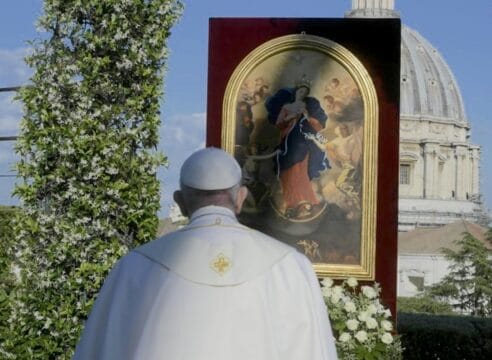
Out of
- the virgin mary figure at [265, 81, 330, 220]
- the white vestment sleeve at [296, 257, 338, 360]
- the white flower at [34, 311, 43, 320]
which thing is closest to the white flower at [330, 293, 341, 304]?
the virgin mary figure at [265, 81, 330, 220]

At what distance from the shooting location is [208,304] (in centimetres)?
362

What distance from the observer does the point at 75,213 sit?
8.46 metres

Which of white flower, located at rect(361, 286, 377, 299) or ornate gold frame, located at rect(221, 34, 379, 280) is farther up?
ornate gold frame, located at rect(221, 34, 379, 280)

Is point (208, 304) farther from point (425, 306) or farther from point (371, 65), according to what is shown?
point (425, 306)

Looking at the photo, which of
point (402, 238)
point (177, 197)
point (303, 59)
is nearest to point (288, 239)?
point (303, 59)

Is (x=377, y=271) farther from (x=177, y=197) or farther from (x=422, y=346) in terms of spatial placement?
(x=177, y=197)

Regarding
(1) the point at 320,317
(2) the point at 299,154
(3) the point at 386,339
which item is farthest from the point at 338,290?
(1) the point at 320,317

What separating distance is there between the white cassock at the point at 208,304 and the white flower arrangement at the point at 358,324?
448cm

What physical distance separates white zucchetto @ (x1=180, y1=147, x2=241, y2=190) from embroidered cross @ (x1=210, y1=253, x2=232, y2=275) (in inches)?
10.2

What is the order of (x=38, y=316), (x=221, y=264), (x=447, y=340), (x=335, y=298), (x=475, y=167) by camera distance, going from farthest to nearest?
(x=475, y=167)
(x=447, y=340)
(x=38, y=316)
(x=335, y=298)
(x=221, y=264)

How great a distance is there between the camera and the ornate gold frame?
31.1 ft

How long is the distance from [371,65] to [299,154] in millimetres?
1007

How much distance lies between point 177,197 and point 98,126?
16.1 ft

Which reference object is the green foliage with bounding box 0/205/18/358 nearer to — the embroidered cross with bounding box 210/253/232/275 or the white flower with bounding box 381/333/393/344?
the white flower with bounding box 381/333/393/344
